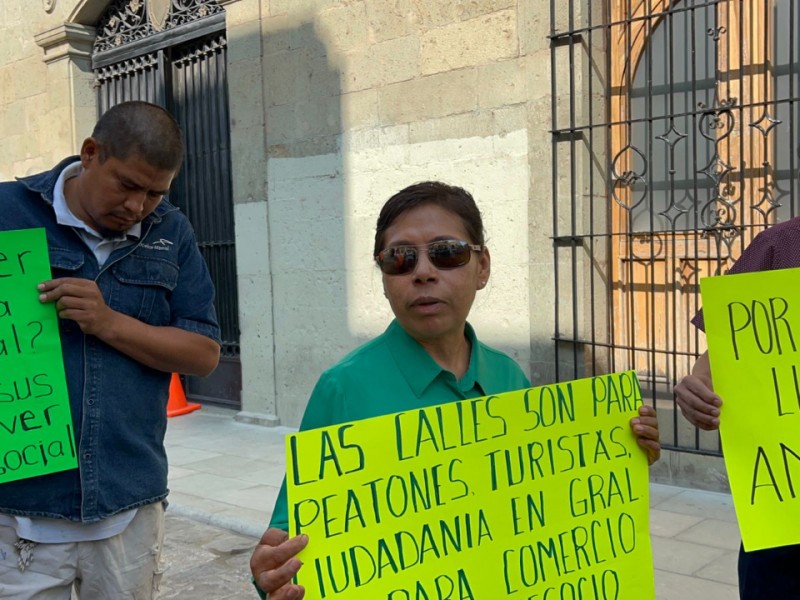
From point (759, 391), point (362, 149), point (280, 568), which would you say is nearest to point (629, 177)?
point (362, 149)

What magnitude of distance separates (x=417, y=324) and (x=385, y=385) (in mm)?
148

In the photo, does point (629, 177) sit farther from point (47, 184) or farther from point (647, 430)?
point (47, 184)

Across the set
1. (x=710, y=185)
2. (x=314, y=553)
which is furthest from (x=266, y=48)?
(x=314, y=553)

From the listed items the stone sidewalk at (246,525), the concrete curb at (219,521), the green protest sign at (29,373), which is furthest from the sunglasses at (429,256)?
the concrete curb at (219,521)

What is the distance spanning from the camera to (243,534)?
5266 mm

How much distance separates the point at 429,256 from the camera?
1817 mm

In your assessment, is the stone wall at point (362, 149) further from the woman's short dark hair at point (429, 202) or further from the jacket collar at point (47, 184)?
the woman's short dark hair at point (429, 202)

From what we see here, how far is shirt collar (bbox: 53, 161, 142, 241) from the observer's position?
2.28 m

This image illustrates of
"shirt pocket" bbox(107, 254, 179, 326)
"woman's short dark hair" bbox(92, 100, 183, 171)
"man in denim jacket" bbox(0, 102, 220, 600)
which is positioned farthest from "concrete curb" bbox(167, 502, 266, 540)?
"woman's short dark hair" bbox(92, 100, 183, 171)

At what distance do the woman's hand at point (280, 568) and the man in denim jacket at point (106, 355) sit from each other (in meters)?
0.87

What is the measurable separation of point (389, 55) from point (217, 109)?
2653 millimetres

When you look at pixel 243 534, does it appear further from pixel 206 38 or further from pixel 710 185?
pixel 206 38

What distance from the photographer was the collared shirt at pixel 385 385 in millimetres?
1741

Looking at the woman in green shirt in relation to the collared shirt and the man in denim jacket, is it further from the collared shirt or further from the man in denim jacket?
the man in denim jacket
